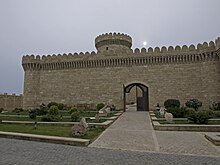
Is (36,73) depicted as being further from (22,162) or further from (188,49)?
(22,162)

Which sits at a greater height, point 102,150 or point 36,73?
point 36,73

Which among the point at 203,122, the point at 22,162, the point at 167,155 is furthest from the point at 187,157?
the point at 203,122

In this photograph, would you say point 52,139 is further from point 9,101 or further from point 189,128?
point 9,101

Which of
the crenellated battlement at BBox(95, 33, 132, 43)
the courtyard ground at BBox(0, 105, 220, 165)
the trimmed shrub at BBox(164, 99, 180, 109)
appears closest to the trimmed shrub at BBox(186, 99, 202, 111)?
the trimmed shrub at BBox(164, 99, 180, 109)

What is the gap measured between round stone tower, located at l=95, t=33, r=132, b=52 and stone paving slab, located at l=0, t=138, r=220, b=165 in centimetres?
2408

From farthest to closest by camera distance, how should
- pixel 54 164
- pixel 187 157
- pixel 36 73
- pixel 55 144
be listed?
pixel 36 73
pixel 55 144
pixel 187 157
pixel 54 164

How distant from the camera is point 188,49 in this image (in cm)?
2214

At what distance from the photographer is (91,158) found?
532 cm

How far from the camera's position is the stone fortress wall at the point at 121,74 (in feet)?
70.2

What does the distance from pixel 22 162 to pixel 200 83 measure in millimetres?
20449

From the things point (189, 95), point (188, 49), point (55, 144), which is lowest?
point (55, 144)

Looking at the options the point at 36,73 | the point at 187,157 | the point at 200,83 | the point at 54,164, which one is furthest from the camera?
the point at 36,73

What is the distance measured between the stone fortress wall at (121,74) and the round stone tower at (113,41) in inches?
190

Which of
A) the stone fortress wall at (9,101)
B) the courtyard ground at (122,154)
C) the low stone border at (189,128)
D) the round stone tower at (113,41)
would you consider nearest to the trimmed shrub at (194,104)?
the low stone border at (189,128)
